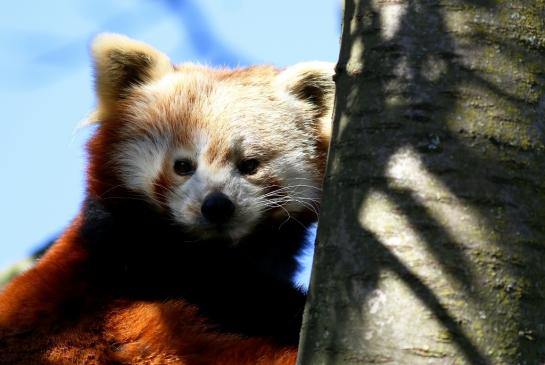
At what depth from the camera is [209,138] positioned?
13.0 feet

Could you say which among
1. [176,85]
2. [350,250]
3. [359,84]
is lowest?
[176,85]

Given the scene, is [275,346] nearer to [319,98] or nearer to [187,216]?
[187,216]

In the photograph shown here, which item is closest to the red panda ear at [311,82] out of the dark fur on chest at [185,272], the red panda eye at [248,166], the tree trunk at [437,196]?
the red panda eye at [248,166]

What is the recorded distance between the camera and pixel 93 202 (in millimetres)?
3809

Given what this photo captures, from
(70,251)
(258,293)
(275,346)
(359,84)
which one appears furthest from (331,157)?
(70,251)

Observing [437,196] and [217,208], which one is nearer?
[437,196]

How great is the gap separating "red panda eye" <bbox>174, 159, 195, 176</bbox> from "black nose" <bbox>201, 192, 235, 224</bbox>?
0.28 metres

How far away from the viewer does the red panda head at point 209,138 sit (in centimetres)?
383

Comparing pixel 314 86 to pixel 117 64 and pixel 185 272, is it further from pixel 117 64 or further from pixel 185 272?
pixel 185 272

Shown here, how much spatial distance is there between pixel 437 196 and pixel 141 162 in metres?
2.46

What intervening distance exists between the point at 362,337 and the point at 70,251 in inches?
90.9

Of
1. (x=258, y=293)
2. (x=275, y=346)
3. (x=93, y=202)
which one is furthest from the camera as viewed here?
(x=93, y=202)

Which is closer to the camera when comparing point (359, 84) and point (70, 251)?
point (359, 84)

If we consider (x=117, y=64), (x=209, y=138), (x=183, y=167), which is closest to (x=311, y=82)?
(x=209, y=138)
